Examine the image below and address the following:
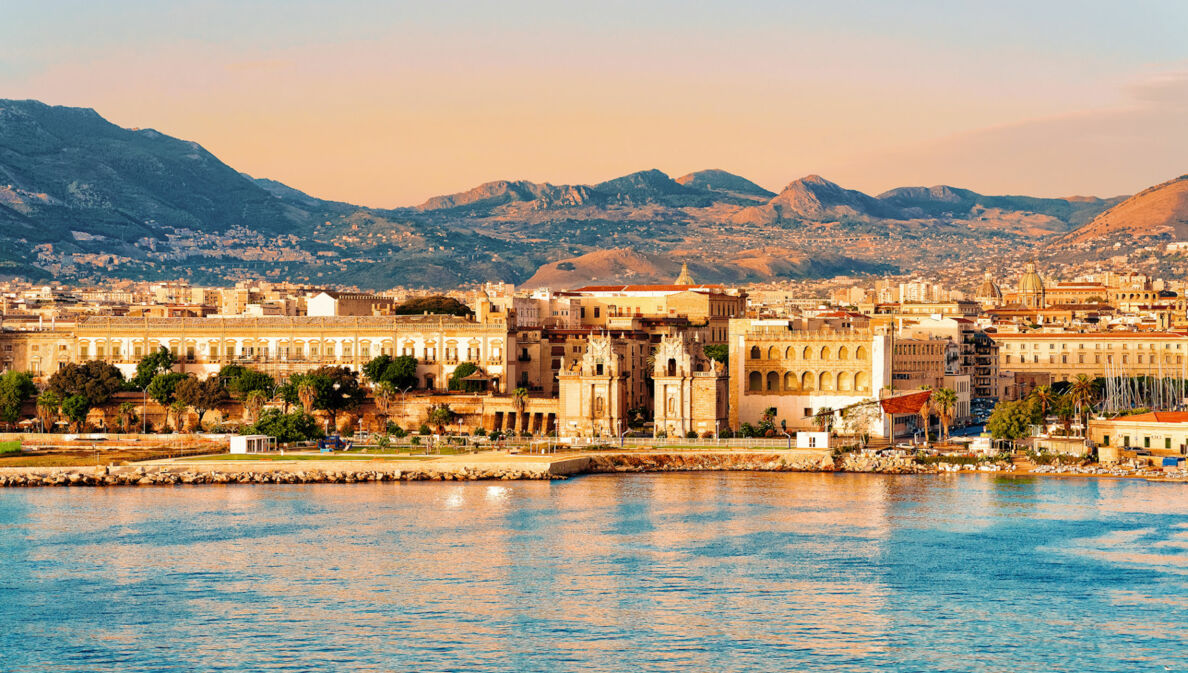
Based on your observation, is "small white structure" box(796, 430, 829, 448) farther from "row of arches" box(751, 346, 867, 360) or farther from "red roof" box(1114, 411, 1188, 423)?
"red roof" box(1114, 411, 1188, 423)

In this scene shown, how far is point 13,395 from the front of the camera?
3317 inches

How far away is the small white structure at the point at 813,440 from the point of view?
74.0 m

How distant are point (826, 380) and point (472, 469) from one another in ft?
67.1

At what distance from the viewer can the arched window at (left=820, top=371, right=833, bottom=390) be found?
83.1m

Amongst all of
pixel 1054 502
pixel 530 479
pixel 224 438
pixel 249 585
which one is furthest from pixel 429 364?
pixel 249 585

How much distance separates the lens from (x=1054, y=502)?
61188mm

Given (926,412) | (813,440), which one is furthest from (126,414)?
(926,412)

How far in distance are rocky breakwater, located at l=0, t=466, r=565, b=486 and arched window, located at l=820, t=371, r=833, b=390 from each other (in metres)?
17.8

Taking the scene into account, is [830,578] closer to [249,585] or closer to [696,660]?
[696,660]

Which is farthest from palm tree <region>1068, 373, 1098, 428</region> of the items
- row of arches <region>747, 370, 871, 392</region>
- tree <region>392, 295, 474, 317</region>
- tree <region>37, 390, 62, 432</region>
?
tree <region>37, 390, 62, 432</region>

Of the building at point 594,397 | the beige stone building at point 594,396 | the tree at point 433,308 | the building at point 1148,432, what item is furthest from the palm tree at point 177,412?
the building at point 1148,432

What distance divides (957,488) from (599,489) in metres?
12.1

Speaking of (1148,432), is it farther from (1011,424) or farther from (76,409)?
(76,409)

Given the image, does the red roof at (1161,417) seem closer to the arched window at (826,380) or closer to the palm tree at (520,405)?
the arched window at (826,380)
